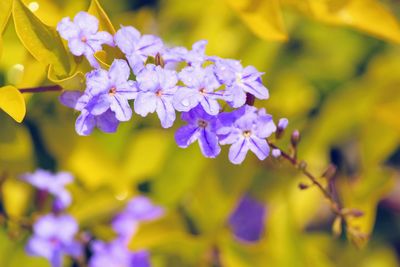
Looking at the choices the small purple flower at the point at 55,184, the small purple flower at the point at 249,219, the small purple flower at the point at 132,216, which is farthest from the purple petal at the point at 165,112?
the small purple flower at the point at 249,219

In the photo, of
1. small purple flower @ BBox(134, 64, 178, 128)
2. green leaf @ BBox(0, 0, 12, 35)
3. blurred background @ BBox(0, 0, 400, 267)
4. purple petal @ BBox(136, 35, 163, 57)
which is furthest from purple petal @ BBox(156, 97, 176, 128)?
blurred background @ BBox(0, 0, 400, 267)

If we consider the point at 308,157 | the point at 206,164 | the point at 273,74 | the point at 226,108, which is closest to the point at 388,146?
the point at 308,157

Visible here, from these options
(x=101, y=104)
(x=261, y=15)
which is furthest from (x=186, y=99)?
(x=261, y=15)

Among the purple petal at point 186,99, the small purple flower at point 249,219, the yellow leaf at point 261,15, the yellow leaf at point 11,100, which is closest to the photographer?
the purple petal at point 186,99

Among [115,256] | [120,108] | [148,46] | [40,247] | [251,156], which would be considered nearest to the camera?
[120,108]

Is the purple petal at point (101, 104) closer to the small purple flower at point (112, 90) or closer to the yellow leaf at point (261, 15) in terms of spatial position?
the small purple flower at point (112, 90)

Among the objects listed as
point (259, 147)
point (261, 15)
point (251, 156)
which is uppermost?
point (259, 147)

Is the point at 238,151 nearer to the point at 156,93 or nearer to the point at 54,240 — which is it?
the point at 156,93
